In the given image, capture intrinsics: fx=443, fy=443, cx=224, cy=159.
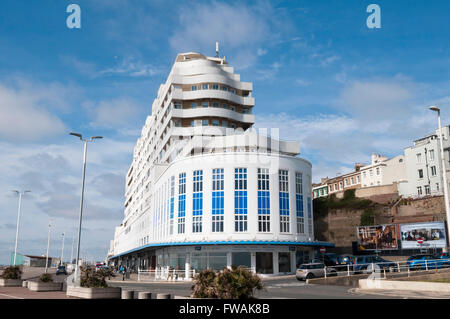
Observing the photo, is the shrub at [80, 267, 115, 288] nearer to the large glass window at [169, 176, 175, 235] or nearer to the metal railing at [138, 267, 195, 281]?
the metal railing at [138, 267, 195, 281]

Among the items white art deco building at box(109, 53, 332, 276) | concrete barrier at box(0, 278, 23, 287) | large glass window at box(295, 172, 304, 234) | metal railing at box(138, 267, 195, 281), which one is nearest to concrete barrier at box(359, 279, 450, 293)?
white art deco building at box(109, 53, 332, 276)

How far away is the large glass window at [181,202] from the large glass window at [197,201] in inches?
66.2

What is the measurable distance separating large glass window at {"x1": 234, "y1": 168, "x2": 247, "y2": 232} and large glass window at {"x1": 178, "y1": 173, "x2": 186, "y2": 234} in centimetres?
681

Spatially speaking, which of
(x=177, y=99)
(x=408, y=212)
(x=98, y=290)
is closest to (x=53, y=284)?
(x=98, y=290)

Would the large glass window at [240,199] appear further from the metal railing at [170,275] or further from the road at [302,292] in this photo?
the road at [302,292]

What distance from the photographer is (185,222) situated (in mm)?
55094

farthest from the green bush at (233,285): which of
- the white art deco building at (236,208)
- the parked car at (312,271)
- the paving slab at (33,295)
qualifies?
the white art deco building at (236,208)

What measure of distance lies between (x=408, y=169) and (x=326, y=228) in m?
17.2

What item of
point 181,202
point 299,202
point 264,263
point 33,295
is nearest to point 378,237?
point 299,202

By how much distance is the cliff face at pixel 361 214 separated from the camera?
63406 mm

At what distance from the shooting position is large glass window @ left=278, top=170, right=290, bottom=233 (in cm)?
5450

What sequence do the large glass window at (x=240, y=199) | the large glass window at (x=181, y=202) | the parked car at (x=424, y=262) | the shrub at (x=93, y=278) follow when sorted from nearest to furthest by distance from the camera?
the shrub at (x=93, y=278)
the parked car at (x=424, y=262)
the large glass window at (x=240, y=199)
the large glass window at (x=181, y=202)

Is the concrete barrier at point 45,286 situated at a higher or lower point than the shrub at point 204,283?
lower
